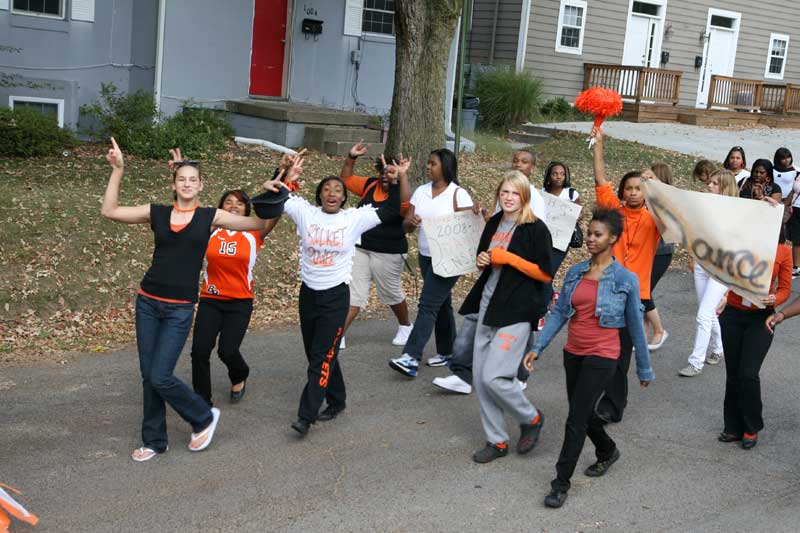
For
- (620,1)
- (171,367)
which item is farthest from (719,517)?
(620,1)

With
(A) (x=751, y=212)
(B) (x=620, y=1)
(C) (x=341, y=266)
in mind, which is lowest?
(C) (x=341, y=266)

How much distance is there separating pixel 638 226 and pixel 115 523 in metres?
4.39

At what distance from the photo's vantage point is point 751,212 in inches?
Result: 238

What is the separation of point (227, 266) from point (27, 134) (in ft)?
26.0

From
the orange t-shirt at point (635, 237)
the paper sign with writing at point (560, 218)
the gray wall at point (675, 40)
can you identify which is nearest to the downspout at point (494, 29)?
the gray wall at point (675, 40)

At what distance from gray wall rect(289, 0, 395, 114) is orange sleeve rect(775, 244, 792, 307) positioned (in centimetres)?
1255

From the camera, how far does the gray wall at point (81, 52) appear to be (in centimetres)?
1464

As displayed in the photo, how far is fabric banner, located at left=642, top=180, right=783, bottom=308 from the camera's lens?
19.7 feet

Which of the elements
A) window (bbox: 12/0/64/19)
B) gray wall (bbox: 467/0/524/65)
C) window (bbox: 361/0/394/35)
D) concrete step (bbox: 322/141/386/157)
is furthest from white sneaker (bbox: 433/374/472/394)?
gray wall (bbox: 467/0/524/65)

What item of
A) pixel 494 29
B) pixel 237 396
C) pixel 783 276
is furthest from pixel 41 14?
pixel 494 29

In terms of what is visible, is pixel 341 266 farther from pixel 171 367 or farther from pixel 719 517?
pixel 719 517

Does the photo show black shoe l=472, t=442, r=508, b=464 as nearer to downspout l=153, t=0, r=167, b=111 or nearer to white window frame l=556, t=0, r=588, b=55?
downspout l=153, t=0, r=167, b=111

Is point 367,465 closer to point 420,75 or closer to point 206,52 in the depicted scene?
point 420,75

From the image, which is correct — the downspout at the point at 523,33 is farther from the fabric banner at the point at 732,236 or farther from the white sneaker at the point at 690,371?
the fabric banner at the point at 732,236
